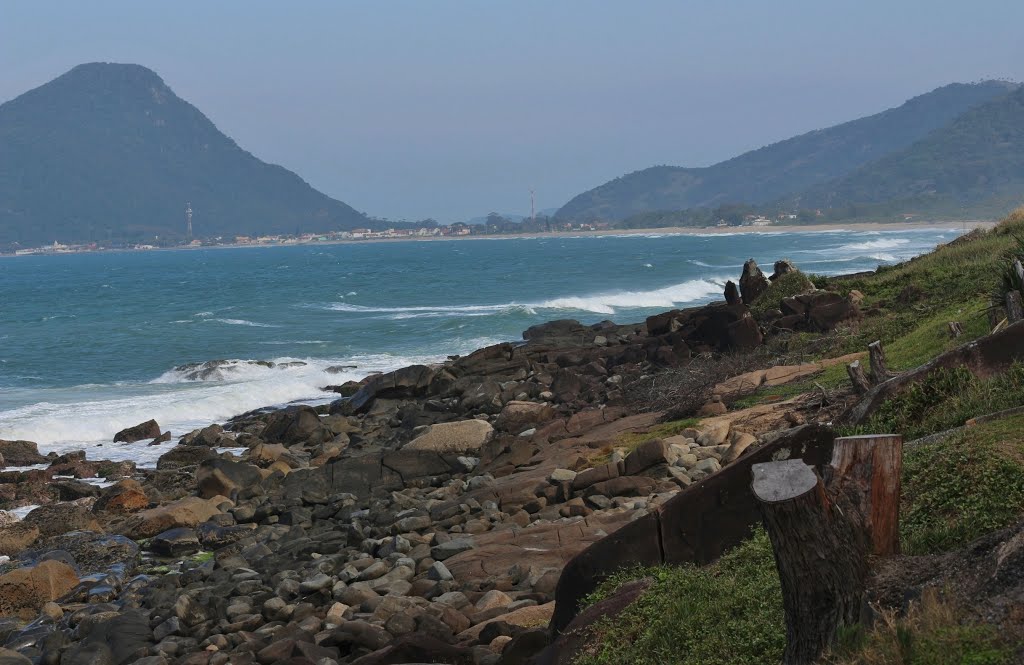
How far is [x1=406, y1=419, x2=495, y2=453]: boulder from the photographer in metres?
18.5

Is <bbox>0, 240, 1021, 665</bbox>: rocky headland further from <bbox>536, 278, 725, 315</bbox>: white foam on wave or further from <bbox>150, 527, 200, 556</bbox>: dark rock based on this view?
<bbox>536, 278, 725, 315</bbox>: white foam on wave

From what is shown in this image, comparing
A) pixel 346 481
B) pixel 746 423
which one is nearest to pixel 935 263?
pixel 746 423

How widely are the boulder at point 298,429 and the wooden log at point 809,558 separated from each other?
19.1 meters

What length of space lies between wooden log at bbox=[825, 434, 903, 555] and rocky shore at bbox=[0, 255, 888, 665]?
2.00m

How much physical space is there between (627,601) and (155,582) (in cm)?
920

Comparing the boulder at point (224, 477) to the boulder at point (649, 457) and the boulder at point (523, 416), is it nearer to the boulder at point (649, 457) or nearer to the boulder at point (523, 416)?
the boulder at point (523, 416)

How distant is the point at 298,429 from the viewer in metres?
23.5

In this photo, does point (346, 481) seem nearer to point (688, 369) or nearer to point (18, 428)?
point (688, 369)

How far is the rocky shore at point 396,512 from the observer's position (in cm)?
919

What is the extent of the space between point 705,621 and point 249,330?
48.1 metres

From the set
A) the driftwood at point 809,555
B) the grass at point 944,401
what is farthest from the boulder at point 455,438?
the driftwood at point 809,555

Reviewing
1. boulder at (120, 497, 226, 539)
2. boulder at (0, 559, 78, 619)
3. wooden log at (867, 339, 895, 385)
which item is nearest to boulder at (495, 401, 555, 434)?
boulder at (120, 497, 226, 539)

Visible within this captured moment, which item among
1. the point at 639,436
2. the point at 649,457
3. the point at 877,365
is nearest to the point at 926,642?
the point at 877,365

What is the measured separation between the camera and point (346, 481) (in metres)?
17.7
